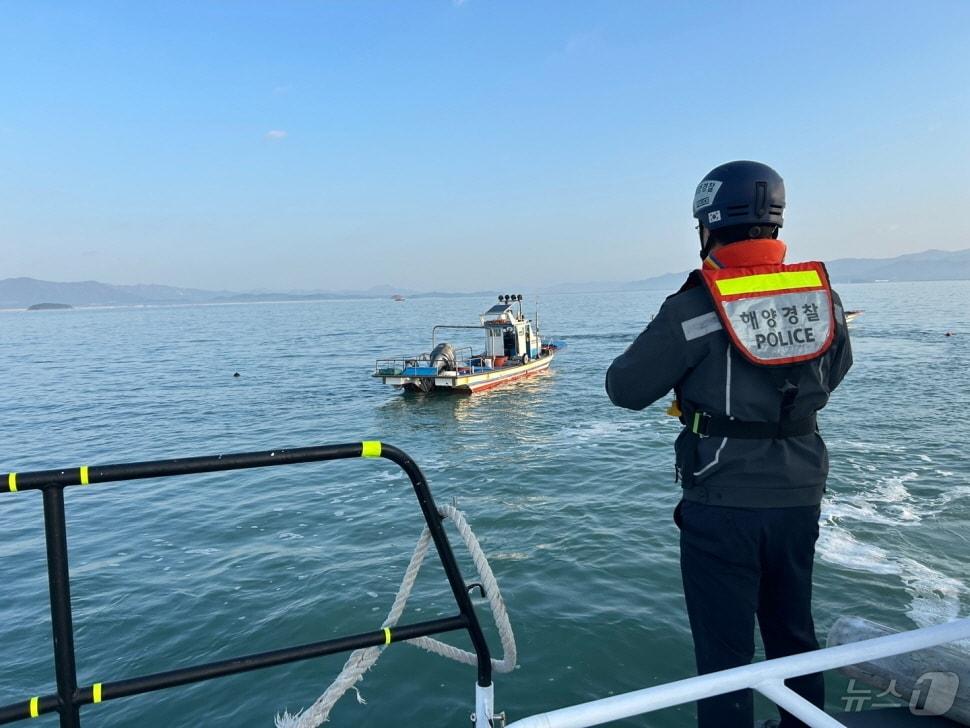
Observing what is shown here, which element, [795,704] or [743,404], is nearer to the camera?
[795,704]

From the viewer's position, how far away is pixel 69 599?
1.68 meters

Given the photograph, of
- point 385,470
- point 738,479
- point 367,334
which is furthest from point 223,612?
point 367,334

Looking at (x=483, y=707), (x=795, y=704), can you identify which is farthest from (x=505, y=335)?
(x=795, y=704)

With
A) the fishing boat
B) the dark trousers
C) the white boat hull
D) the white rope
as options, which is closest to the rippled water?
the white boat hull

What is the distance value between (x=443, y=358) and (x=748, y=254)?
92.9ft

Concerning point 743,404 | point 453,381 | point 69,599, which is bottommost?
point 453,381

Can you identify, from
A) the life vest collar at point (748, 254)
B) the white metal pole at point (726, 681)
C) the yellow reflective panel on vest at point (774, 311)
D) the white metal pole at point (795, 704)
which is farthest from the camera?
the life vest collar at point (748, 254)

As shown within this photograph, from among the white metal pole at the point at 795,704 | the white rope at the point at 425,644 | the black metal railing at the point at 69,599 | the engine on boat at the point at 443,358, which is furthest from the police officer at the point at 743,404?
the engine on boat at the point at 443,358

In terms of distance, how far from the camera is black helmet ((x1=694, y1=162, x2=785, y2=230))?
2.75m

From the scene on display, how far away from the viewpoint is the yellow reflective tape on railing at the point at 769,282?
2586 millimetres

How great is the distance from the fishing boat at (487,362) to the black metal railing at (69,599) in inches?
1003

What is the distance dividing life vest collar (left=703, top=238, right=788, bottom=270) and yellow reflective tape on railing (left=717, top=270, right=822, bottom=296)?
0.11 metres

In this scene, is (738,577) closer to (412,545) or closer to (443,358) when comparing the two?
(412,545)

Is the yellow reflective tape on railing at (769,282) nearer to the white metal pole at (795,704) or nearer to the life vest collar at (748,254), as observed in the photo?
the life vest collar at (748,254)
